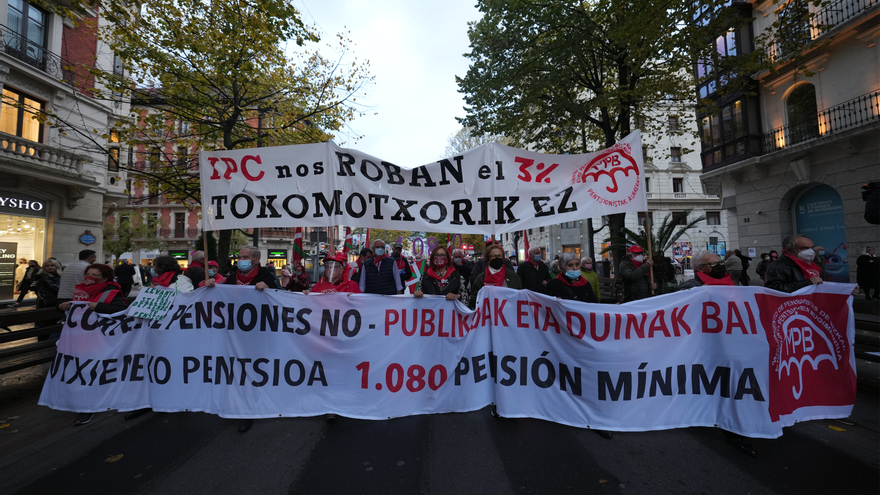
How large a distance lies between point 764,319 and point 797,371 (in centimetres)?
59

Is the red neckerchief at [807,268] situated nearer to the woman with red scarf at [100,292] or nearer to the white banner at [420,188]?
the white banner at [420,188]

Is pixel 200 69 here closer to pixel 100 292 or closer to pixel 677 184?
pixel 100 292

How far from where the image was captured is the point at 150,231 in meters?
34.5

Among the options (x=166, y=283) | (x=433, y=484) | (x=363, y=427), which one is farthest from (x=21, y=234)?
(x=433, y=484)

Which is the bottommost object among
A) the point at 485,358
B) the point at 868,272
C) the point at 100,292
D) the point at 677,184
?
the point at 485,358

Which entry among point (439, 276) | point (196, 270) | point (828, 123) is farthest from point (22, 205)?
point (828, 123)

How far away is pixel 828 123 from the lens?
45.7 ft

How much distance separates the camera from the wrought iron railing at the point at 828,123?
497 inches

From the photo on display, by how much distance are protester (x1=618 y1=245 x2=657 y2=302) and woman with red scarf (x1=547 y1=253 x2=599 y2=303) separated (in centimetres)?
114

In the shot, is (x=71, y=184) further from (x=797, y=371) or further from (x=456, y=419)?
(x=797, y=371)

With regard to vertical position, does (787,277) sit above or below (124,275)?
below

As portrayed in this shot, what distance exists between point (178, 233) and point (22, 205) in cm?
Answer: 3007

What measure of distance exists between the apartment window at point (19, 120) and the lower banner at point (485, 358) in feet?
50.6

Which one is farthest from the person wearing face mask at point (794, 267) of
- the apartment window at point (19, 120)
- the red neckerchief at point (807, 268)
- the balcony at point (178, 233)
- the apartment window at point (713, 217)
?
the balcony at point (178, 233)
